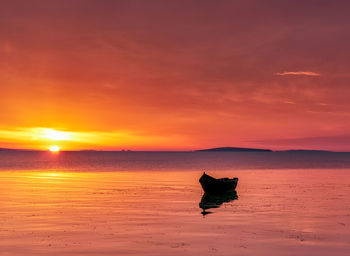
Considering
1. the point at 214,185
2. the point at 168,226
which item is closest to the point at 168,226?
the point at 168,226

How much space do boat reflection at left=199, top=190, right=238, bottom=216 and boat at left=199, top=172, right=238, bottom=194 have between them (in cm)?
68

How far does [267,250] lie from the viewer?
2467 cm

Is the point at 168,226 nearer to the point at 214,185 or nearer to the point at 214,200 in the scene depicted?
the point at 214,200

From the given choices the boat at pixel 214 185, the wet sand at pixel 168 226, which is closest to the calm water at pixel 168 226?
the wet sand at pixel 168 226

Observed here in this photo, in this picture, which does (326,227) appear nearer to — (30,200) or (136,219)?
(136,219)

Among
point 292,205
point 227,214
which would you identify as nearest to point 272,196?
point 292,205

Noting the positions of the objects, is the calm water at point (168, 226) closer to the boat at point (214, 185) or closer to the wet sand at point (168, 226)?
the wet sand at point (168, 226)

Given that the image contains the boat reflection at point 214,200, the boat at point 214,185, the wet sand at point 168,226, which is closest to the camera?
the wet sand at point 168,226

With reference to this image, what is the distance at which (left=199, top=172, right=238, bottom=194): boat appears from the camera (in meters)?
58.9

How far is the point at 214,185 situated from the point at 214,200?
7.06 meters

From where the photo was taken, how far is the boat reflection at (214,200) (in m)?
44.6

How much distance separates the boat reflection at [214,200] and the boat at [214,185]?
685 millimetres

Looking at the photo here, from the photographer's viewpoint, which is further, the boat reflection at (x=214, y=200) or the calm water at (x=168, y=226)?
the boat reflection at (x=214, y=200)

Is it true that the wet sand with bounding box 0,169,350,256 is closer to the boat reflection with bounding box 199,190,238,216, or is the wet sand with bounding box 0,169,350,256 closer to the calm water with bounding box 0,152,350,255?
the calm water with bounding box 0,152,350,255
